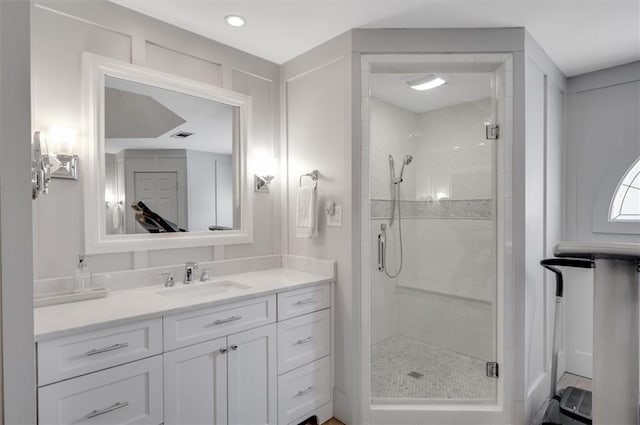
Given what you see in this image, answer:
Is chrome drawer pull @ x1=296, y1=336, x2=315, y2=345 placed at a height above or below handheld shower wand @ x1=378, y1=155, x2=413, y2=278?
below

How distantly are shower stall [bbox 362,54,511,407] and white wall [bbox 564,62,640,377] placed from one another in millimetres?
1195

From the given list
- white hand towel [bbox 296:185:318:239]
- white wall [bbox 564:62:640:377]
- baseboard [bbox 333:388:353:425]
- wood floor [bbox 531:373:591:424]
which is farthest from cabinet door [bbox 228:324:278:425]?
white wall [bbox 564:62:640:377]

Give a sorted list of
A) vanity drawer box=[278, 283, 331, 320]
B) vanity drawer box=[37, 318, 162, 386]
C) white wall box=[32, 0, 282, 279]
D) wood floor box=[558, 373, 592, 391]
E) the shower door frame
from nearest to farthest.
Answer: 1. vanity drawer box=[37, 318, 162, 386]
2. white wall box=[32, 0, 282, 279]
3. vanity drawer box=[278, 283, 331, 320]
4. the shower door frame
5. wood floor box=[558, 373, 592, 391]

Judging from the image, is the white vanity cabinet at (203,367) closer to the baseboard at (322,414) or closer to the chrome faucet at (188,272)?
the baseboard at (322,414)

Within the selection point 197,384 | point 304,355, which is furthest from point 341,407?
point 197,384

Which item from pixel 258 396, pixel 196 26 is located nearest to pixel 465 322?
pixel 258 396

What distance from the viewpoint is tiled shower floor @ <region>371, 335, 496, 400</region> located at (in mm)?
2297

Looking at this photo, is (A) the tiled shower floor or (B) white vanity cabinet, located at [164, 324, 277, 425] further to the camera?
(A) the tiled shower floor

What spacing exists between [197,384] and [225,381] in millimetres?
151

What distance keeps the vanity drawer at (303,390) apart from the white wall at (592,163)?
7.28 ft

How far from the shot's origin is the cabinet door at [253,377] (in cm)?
183

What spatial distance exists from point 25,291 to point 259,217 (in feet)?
6.49

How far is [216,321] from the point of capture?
1.77 metres

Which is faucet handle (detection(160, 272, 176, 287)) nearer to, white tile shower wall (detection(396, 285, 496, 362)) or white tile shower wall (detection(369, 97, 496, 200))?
white tile shower wall (detection(369, 97, 496, 200))
